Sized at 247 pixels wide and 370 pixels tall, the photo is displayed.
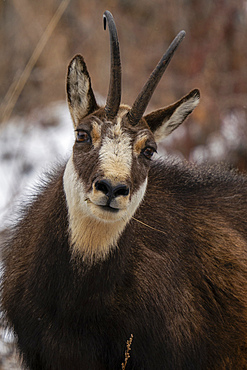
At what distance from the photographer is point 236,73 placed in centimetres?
1313

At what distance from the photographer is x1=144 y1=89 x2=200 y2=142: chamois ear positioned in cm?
548

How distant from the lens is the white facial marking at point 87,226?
493cm

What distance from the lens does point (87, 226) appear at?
4.98 metres

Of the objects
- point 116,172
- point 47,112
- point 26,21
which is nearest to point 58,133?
point 47,112

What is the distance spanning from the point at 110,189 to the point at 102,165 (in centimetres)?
29

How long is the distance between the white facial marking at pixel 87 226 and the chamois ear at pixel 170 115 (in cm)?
78

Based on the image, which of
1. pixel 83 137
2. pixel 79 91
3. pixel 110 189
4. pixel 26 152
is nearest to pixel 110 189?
pixel 110 189

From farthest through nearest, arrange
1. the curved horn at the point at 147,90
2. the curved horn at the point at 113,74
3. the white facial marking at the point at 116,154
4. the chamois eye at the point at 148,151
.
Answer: the chamois eye at the point at 148,151 < the curved horn at the point at 147,90 < the curved horn at the point at 113,74 < the white facial marking at the point at 116,154

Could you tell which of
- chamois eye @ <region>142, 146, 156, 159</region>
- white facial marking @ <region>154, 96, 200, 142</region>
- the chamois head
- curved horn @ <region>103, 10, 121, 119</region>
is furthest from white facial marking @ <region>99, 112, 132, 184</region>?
white facial marking @ <region>154, 96, 200, 142</region>

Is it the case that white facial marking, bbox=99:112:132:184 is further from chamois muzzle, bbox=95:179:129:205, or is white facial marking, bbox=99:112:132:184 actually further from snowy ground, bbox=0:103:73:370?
snowy ground, bbox=0:103:73:370

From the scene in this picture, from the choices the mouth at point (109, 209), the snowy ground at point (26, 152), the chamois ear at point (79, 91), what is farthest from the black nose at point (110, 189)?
the snowy ground at point (26, 152)

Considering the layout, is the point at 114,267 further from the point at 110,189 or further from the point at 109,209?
the point at 110,189

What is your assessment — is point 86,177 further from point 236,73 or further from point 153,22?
point 153,22

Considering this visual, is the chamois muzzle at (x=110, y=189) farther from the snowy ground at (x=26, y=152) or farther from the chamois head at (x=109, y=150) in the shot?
the snowy ground at (x=26, y=152)
